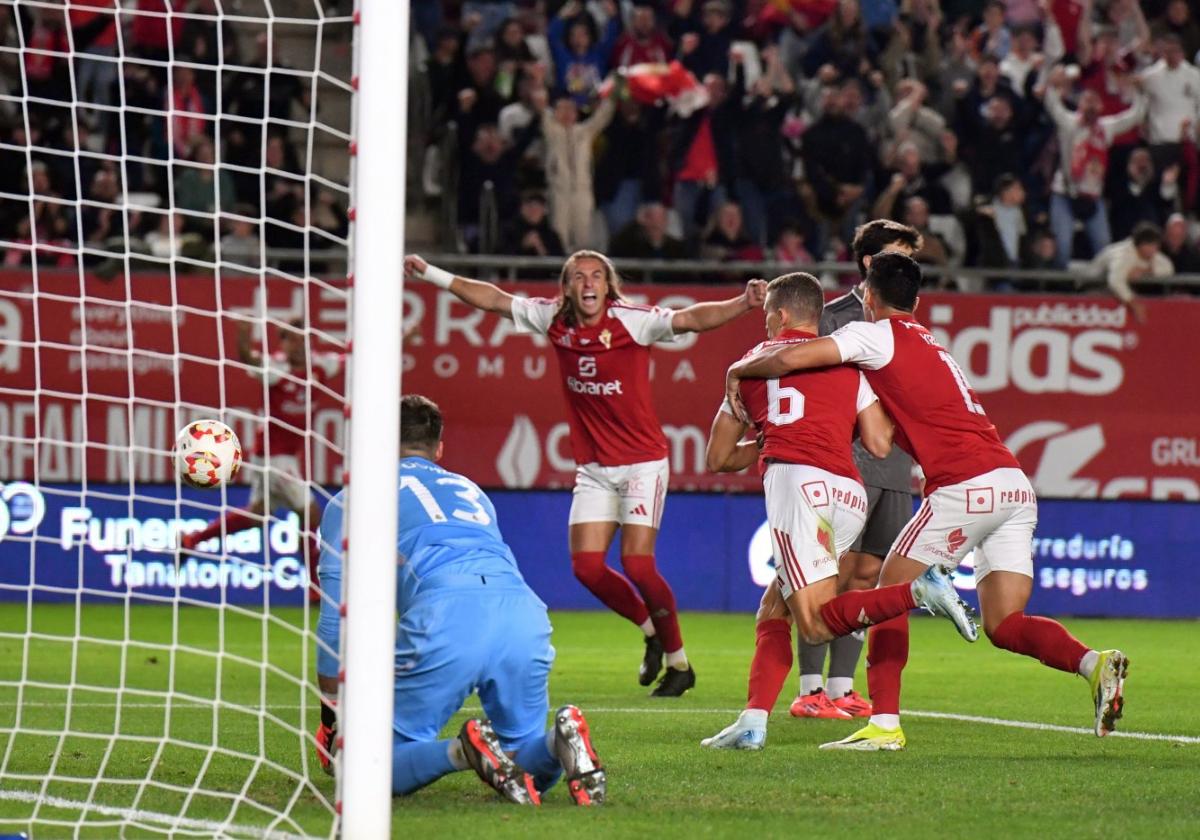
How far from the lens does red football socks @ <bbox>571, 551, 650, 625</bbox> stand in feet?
32.5

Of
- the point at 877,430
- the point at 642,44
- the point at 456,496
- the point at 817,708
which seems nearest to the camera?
the point at 456,496

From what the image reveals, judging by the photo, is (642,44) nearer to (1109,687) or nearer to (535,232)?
(535,232)

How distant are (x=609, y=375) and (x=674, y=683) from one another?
1.69m

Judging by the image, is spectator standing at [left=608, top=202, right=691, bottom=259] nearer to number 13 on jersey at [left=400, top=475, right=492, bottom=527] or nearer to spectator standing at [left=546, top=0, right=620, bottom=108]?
spectator standing at [left=546, top=0, right=620, bottom=108]

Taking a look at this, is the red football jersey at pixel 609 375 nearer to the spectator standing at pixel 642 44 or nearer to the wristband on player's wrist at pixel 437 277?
the wristband on player's wrist at pixel 437 277

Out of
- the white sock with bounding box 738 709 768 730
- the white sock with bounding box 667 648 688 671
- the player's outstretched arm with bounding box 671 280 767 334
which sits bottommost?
the white sock with bounding box 667 648 688 671

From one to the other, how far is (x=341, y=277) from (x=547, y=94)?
9.31 ft

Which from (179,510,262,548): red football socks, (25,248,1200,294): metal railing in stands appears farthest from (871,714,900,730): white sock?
(25,248,1200,294): metal railing in stands

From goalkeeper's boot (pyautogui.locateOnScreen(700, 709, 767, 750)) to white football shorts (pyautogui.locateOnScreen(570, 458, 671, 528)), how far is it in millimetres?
2737

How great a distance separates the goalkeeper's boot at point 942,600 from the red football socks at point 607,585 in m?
3.37

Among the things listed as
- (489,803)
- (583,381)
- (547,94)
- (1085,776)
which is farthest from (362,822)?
(547,94)

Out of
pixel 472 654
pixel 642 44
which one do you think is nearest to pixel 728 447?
pixel 472 654

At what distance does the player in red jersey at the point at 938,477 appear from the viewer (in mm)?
7027

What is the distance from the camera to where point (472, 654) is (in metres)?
5.64
